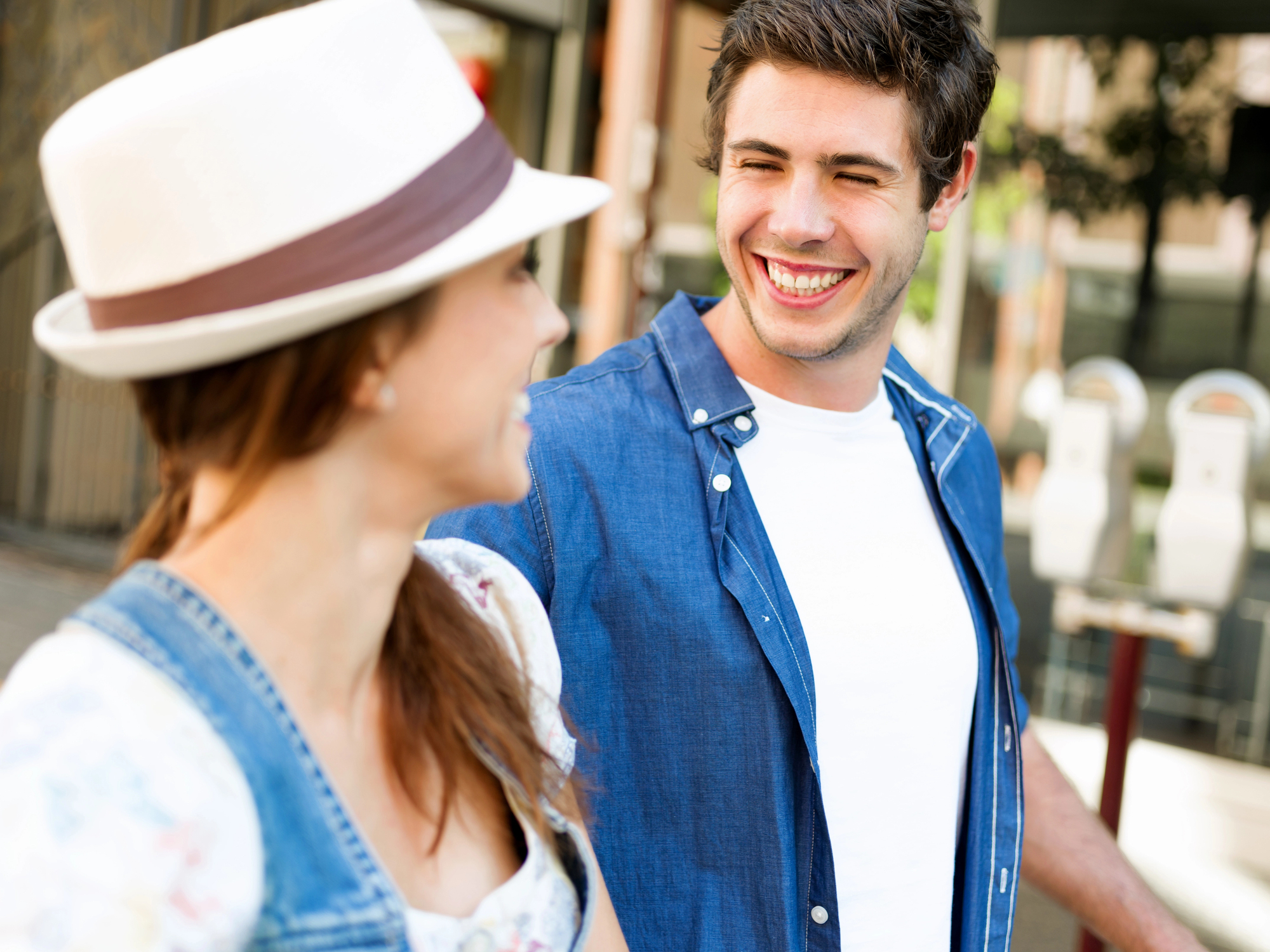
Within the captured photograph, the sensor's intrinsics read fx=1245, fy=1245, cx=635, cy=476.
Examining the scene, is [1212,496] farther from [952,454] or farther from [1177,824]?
[952,454]

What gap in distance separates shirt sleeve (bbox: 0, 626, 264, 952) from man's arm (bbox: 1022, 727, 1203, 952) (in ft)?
4.42

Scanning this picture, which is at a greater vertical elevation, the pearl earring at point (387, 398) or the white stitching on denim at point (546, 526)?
the pearl earring at point (387, 398)

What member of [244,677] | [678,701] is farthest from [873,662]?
[244,677]

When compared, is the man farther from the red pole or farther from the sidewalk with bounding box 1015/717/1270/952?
the sidewalk with bounding box 1015/717/1270/952

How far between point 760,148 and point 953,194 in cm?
43

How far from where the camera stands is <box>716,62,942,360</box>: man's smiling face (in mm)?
1646

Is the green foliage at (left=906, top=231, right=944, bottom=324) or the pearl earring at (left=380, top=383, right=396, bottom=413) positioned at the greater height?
the green foliage at (left=906, top=231, right=944, bottom=324)

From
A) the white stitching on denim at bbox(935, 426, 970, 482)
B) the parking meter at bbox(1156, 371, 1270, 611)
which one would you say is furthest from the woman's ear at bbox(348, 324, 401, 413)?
the parking meter at bbox(1156, 371, 1270, 611)

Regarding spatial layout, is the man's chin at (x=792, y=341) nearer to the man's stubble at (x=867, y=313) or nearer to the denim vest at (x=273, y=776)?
the man's stubble at (x=867, y=313)

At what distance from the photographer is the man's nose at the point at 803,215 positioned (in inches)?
64.7

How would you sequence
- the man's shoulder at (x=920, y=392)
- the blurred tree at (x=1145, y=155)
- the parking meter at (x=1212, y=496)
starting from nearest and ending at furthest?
1. the man's shoulder at (x=920, y=392)
2. the parking meter at (x=1212, y=496)
3. the blurred tree at (x=1145, y=155)

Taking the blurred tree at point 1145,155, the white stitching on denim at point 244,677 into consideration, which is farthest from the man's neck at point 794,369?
the blurred tree at point 1145,155

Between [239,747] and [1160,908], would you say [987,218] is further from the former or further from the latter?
[239,747]

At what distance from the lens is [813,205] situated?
1.66 m
